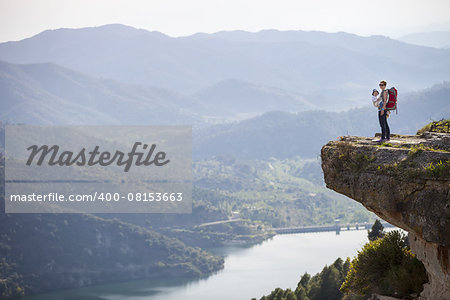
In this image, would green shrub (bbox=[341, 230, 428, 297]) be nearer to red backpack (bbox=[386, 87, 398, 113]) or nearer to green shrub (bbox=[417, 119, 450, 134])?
green shrub (bbox=[417, 119, 450, 134])

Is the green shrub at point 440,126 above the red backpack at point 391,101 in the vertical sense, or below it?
below

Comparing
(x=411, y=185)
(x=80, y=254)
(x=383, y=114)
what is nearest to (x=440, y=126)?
(x=383, y=114)

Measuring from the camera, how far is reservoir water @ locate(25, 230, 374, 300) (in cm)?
8750

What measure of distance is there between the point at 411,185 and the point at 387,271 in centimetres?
286

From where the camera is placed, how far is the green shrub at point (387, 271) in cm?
1179

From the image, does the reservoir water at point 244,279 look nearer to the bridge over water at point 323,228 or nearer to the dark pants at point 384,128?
the bridge over water at point 323,228

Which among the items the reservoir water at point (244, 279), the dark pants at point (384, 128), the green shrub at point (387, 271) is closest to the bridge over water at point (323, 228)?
the reservoir water at point (244, 279)

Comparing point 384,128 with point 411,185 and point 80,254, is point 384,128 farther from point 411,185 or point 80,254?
point 80,254

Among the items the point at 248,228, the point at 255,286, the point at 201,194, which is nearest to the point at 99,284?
the point at 255,286

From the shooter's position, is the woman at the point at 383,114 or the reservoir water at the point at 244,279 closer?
the woman at the point at 383,114

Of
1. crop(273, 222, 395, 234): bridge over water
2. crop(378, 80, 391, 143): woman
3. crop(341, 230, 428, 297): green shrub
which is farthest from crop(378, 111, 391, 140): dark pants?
crop(273, 222, 395, 234): bridge over water

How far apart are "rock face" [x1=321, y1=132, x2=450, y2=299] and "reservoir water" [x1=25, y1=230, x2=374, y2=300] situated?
69.9m

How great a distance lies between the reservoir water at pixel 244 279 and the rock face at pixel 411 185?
69.9 meters

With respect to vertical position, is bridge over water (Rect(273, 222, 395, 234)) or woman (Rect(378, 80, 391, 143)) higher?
woman (Rect(378, 80, 391, 143))
